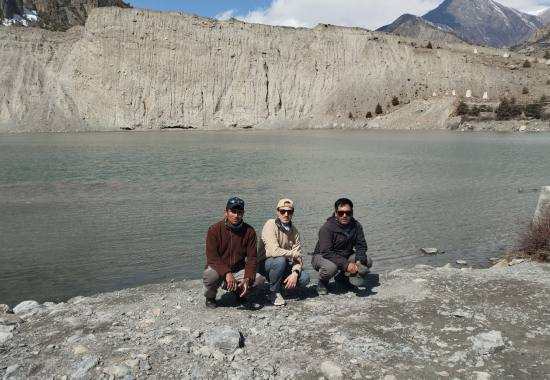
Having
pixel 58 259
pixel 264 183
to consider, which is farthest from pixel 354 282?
pixel 264 183

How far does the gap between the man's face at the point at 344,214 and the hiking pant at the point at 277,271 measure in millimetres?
1002

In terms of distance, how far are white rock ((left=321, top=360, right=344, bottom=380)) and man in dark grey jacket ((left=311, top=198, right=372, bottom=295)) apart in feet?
7.40

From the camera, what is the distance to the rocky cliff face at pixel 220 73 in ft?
260

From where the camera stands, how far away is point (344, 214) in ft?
25.3

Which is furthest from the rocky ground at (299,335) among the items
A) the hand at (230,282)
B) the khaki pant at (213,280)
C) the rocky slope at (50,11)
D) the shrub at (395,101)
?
the rocky slope at (50,11)

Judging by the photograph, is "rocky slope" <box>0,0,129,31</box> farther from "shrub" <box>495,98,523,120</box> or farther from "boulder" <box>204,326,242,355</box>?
"boulder" <box>204,326,242,355</box>

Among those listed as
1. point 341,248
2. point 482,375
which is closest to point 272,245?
point 341,248

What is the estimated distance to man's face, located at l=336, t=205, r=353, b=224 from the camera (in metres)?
7.67

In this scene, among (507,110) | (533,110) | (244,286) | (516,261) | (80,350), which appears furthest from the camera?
(533,110)

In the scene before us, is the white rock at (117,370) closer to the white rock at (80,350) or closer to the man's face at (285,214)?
the white rock at (80,350)

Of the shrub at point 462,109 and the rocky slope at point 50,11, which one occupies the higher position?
the rocky slope at point 50,11

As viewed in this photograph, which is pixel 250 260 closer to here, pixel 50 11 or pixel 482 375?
pixel 482 375

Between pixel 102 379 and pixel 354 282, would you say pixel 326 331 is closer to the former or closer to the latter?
pixel 354 282

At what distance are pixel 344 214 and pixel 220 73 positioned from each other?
79.9 metres
